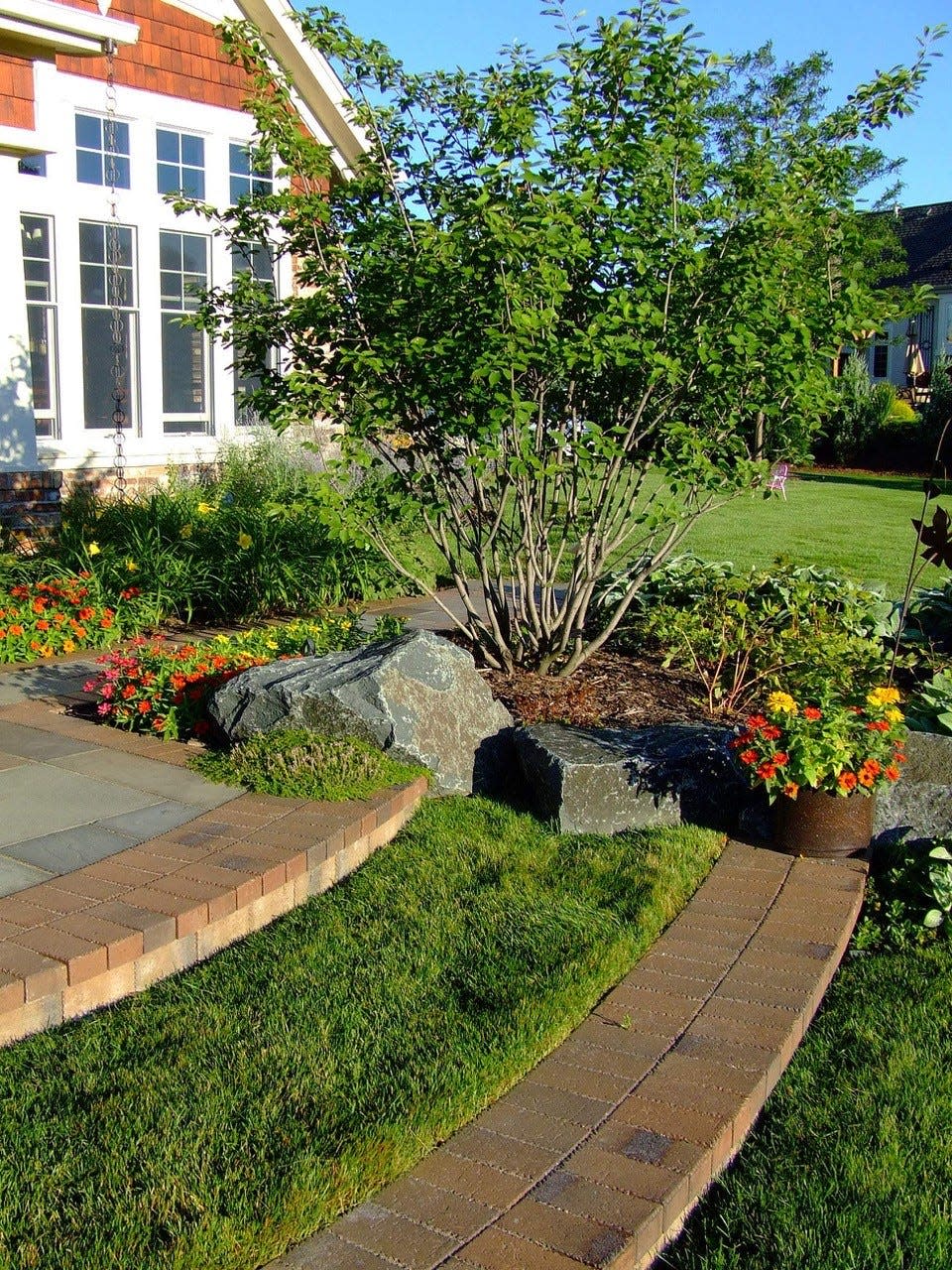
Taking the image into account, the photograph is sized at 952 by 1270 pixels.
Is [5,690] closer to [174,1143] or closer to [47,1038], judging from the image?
[47,1038]

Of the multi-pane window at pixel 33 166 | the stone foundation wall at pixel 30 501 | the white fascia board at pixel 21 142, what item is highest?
the multi-pane window at pixel 33 166

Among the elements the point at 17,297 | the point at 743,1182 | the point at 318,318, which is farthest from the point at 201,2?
the point at 743,1182

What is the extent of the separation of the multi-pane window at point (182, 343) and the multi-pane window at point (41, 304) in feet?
3.69

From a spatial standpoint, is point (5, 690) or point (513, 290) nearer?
point (513, 290)

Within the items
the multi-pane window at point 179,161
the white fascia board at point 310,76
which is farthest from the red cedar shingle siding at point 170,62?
the white fascia board at point 310,76

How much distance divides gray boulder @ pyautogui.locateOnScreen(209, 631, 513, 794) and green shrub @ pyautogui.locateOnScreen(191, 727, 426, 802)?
72 millimetres

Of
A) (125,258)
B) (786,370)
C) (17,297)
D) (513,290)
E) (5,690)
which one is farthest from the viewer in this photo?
(125,258)

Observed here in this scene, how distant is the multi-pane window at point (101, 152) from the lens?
425 inches

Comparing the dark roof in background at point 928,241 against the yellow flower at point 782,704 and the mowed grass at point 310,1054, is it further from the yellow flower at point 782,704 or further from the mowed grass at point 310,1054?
the mowed grass at point 310,1054

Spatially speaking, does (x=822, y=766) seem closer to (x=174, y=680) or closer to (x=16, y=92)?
(x=174, y=680)

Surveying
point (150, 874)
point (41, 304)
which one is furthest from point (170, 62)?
point (150, 874)

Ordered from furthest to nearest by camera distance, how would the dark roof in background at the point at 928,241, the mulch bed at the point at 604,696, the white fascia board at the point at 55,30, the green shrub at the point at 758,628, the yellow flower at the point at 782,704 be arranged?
the dark roof in background at the point at 928,241 → the white fascia board at the point at 55,30 → the green shrub at the point at 758,628 → the mulch bed at the point at 604,696 → the yellow flower at the point at 782,704

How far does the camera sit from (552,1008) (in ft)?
10.3

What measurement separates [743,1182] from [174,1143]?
47.6 inches
